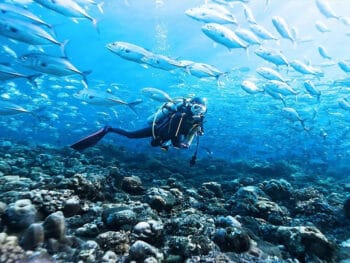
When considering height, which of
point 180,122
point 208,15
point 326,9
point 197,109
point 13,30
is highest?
point 326,9

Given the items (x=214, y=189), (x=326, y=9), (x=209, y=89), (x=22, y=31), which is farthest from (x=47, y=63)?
(x=209, y=89)

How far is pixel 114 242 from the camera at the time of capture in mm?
2975

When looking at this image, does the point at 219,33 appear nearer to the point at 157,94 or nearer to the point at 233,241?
the point at 157,94

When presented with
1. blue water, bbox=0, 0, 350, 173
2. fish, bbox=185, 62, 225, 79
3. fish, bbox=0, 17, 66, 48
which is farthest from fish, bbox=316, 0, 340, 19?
fish, bbox=0, 17, 66, 48

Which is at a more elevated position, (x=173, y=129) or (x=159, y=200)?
(x=173, y=129)

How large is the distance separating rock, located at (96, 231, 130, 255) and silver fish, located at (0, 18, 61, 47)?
4.62m

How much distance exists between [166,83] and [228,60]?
10.3 meters

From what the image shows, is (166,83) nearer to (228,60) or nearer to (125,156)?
(228,60)

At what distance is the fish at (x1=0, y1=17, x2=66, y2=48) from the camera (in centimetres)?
591

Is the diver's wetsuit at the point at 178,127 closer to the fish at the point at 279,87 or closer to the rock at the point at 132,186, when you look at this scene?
the rock at the point at 132,186

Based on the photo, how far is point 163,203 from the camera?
4285 mm

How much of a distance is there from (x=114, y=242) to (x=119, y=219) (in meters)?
0.41

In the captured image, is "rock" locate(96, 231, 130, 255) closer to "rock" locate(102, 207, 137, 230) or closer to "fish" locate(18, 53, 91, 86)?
"rock" locate(102, 207, 137, 230)

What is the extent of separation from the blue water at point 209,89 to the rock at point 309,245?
6.93 meters
